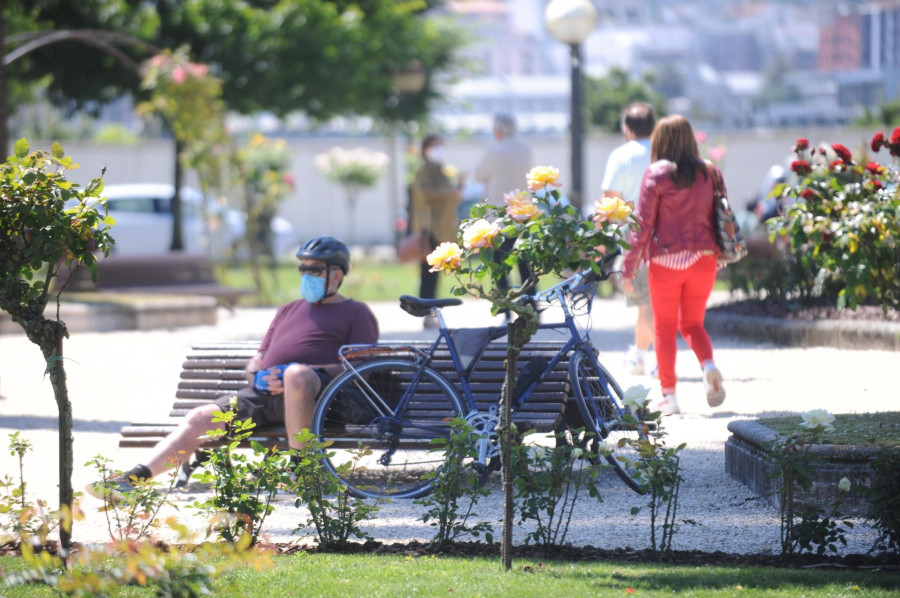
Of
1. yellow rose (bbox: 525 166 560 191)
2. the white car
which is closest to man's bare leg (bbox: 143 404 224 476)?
yellow rose (bbox: 525 166 560 191)

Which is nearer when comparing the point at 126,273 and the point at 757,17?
the point at 126,273

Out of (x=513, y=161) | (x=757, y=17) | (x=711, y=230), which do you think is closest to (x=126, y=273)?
(x=513, y=161)

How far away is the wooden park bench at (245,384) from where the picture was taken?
6383mm

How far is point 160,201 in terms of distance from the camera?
29.1 meters

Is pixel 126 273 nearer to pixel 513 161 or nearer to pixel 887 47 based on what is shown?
pixel 513 161

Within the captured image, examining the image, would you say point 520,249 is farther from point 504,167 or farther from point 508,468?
point 504,167

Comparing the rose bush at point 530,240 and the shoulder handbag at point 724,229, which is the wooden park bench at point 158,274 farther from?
the rose bush at point 530,240

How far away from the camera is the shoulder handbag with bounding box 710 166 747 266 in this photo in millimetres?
7926

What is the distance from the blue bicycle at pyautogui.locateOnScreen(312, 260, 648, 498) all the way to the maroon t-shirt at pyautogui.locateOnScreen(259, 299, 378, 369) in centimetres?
17

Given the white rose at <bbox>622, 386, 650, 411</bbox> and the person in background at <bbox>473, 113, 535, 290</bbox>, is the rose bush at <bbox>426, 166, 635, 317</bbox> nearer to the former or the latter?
the white rose at <bbox>622, 386, 650, 411</bbox>

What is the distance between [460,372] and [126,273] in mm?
12217

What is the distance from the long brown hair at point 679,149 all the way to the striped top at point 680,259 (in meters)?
0.40

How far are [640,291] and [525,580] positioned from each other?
479cm

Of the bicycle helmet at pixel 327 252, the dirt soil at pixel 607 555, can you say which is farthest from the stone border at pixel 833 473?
the bicycle helmet at pixel 327 252
